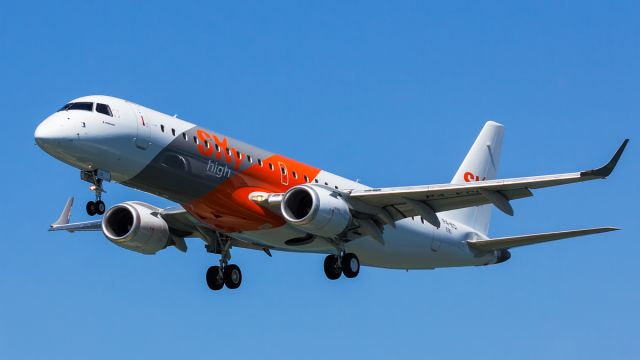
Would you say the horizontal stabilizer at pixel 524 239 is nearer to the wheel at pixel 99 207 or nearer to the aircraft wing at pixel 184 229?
the aircraft wing at pixel 184 229

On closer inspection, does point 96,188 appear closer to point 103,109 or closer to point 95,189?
point 95,189

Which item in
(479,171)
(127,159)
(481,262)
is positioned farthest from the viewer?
(479,171)

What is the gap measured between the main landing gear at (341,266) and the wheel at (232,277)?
152 inches

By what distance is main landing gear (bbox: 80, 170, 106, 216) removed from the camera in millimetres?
40688

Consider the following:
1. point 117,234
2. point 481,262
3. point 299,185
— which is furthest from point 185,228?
point 481,262

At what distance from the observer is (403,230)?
4888cm

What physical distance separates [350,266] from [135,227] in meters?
8.03

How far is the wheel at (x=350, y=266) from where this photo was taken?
45.6 metres

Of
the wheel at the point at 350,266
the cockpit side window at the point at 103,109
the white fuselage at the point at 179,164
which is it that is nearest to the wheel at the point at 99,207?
the white fuselage at the point at 179,164

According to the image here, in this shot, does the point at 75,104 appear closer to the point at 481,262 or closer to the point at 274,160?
the point at 274,160

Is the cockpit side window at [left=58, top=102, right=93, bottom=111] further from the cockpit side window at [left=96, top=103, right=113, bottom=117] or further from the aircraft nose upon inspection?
the aircraft nose

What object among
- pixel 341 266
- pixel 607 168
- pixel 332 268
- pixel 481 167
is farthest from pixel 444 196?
pixel 481 167

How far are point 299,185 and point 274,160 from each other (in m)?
1.84

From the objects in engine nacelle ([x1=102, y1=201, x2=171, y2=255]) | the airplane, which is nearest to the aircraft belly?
the airplane
